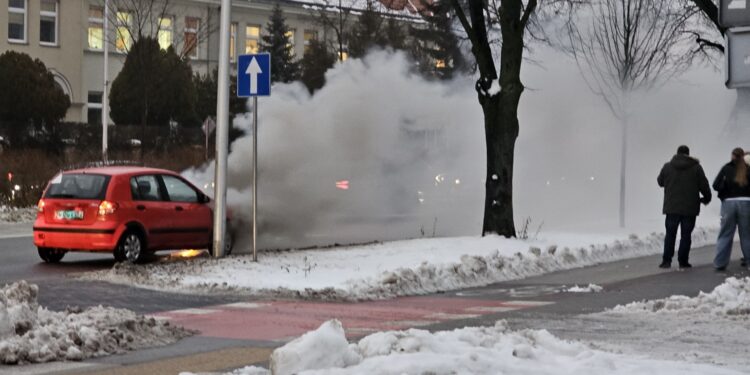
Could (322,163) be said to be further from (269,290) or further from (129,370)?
(129,370)

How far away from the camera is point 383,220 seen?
27609mm

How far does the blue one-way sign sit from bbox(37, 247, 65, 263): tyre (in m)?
4.23

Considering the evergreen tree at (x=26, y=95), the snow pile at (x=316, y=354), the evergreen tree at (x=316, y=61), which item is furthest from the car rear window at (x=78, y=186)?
the evergreen tree at (x=26, y=95)

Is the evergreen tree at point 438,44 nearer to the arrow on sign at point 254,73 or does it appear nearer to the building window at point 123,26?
the building window at point 123,26

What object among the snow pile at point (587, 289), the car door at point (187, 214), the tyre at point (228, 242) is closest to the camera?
the snow pile at point (587, 289)

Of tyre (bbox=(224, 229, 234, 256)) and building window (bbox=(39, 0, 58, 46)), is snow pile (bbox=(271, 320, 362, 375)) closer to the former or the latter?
tyre (bbox=(224, 229, 234, 256))

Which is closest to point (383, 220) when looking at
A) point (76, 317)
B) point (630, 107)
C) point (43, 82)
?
point (630, 107)

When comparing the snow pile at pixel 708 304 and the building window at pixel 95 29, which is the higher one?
the building window at pixel 95 29

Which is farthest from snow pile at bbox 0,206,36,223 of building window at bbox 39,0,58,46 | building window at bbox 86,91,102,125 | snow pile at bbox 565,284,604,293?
building window at bbox 86,91,102,125

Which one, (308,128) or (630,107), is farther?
(630,107)

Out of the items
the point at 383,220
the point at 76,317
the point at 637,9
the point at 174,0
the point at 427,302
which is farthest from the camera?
the point at 174,0

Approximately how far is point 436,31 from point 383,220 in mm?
21309

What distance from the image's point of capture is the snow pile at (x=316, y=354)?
8430 millimetres

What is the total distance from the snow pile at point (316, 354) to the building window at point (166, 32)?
50075 mm
